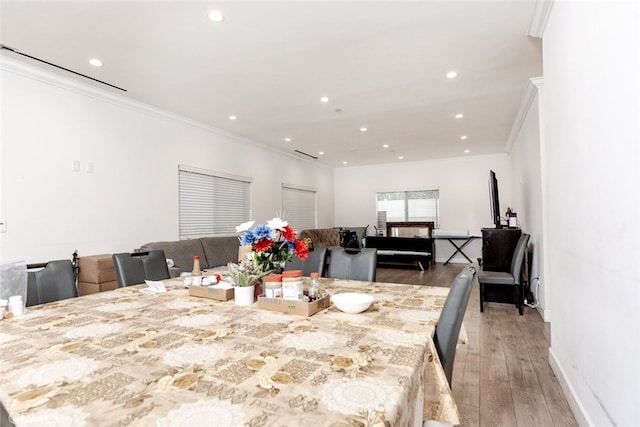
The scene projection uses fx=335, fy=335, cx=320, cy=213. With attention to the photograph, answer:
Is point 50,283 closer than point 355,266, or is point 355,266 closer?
point 50,283

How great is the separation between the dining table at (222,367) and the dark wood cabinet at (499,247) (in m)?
3.32

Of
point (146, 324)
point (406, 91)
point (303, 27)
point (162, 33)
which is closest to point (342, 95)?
point (406, 91)

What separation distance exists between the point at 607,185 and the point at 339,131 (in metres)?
4.41

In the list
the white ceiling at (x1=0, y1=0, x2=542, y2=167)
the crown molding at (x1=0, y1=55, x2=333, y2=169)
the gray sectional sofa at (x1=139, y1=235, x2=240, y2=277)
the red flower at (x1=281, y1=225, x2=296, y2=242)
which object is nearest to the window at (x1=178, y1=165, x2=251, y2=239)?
the gray sectional sofa at (x1=139, y1=235, x2=240, y2=277)

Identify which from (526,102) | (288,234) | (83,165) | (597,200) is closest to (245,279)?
(288,234)

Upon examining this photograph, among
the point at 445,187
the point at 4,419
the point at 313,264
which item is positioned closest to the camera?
the point at 4,419

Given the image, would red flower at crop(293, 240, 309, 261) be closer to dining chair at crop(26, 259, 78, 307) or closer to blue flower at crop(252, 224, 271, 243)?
blue flower at crop(252, 224, 271, 243)

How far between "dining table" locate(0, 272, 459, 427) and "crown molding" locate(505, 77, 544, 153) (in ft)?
9.85

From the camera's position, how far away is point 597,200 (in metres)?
1.53

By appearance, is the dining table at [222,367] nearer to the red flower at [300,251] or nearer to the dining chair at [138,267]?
the red flower at [300,251]

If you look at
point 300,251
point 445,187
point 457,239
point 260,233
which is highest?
point 445,187

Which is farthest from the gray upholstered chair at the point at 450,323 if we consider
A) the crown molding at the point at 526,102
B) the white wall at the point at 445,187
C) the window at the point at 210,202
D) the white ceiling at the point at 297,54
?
the white wall at the point at 445,187

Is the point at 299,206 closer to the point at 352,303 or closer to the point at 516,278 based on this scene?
the point at 516,278

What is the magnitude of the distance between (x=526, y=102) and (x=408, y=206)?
486cm
